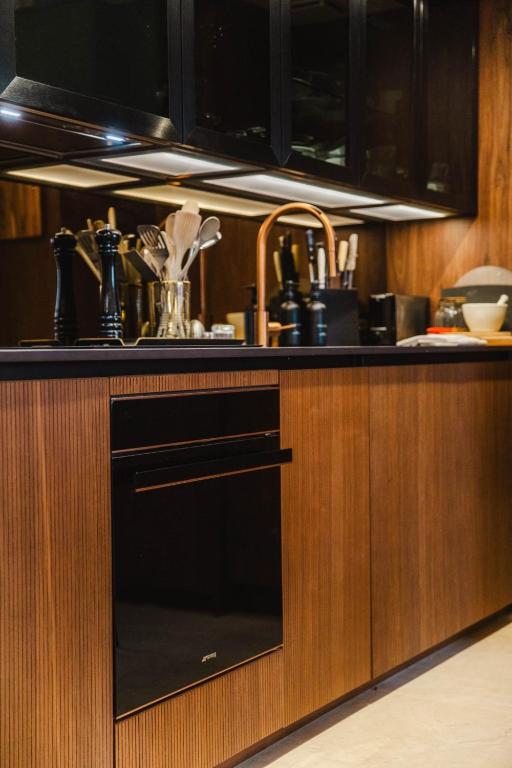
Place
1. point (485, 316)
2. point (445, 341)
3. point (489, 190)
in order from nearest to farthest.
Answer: point (445, 341), point (485, 316), point (489, 190)

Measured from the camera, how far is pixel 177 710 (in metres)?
1.92

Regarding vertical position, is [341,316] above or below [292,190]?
below

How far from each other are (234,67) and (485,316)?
146cm

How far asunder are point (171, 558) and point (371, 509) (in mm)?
777

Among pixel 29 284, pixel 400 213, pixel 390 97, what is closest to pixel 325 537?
pixel 29 284

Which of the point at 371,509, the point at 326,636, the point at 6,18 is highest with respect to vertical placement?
the point at 6,18

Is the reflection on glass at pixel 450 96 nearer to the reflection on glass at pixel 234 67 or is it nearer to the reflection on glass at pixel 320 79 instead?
the reflection on glass at pixel 320 79

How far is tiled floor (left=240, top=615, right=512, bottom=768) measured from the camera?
2240mm

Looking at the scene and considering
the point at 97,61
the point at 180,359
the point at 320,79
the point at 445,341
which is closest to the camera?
the point at 180,359

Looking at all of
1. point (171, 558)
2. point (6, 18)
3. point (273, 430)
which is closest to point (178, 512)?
point (171, 558)

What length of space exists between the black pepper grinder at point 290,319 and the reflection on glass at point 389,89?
1.63 feet

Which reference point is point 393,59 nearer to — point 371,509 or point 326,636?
point 371,509

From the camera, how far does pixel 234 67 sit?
2654 millimetres

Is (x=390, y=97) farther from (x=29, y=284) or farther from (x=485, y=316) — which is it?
(x=29, y=284)
